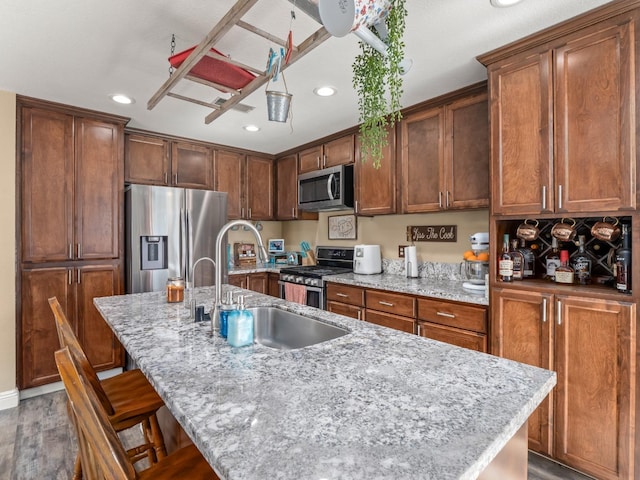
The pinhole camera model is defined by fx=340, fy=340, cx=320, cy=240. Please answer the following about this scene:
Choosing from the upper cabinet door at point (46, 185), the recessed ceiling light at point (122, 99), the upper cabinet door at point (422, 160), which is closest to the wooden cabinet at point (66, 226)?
the upper cabinet door at point (46, 185)

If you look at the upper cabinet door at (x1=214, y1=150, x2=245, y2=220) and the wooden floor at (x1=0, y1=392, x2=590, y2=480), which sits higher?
the upper cabinet door at (x1=214, y1=150, x2=245, y2=220)

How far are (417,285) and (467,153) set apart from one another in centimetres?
106

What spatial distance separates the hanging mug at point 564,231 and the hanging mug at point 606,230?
120 millimetres

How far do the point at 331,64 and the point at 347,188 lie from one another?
1451 mm

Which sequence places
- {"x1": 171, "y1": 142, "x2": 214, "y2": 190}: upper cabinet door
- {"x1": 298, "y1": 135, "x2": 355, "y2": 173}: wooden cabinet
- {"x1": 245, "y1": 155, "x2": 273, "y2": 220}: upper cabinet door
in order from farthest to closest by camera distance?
1. {"x1": 245, "y1": 155, "x2": 273, "y2": 220}: upper cabinet door
2. {"x1": 171, "y1": 142, "x2": 214, "y2": 190}: upper cabinet door
3. {"x1": 298, "y1": 135, "x2": 355, "y2": 173}: wooden cabinet

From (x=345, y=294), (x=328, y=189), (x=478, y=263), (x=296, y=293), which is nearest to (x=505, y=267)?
(x=478, y=263)

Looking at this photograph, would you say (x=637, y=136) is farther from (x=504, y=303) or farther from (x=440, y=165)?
(x=440, y=165)

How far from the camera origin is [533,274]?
2242 millimetres

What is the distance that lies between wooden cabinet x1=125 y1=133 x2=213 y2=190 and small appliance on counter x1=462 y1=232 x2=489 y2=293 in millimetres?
2868

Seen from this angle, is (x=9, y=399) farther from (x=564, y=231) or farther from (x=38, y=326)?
(x=564, y=231)

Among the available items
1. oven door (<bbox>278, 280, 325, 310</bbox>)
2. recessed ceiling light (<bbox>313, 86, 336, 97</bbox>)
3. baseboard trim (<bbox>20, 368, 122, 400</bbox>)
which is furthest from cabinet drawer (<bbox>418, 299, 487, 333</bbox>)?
baseboard trim (<bbox>20, 368, 122, 400</bbox>)

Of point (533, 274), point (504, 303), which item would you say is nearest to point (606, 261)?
point (533, 274)

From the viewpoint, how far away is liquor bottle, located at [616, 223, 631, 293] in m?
1.67

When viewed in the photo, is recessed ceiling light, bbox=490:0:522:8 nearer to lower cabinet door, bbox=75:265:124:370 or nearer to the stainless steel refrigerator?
the stainless steel refrigerator
